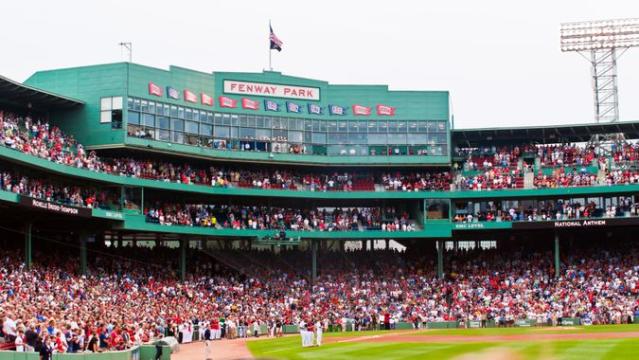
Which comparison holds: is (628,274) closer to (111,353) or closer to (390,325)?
(390,325)

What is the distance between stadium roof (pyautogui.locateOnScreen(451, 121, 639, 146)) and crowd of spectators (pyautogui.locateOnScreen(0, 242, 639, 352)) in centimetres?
878

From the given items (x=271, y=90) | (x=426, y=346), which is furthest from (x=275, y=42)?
(x=426, y=346)

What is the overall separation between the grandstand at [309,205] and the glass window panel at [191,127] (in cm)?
10

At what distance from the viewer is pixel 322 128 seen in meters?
65.2

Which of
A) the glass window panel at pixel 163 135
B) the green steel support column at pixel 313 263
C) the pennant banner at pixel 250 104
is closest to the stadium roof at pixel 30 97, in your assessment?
the glass window panel at pixel 163 135

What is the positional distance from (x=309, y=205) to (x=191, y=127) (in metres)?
11.0

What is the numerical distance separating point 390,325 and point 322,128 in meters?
17.3

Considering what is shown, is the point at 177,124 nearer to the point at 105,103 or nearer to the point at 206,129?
the point at 206,129

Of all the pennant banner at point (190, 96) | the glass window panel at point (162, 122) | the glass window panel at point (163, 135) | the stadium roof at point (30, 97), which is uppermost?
the pennant banner at point (190, 96)

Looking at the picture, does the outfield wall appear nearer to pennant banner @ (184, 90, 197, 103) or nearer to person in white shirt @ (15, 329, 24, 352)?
person in white shirt @ (15, 329, 24, 352)

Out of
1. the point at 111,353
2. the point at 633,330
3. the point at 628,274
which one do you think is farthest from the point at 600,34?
the point at 111,353

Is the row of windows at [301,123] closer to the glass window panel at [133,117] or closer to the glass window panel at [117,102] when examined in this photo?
the glass window panel at [133,117]

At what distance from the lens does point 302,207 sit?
65.8 metres

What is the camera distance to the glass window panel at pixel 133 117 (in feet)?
188
